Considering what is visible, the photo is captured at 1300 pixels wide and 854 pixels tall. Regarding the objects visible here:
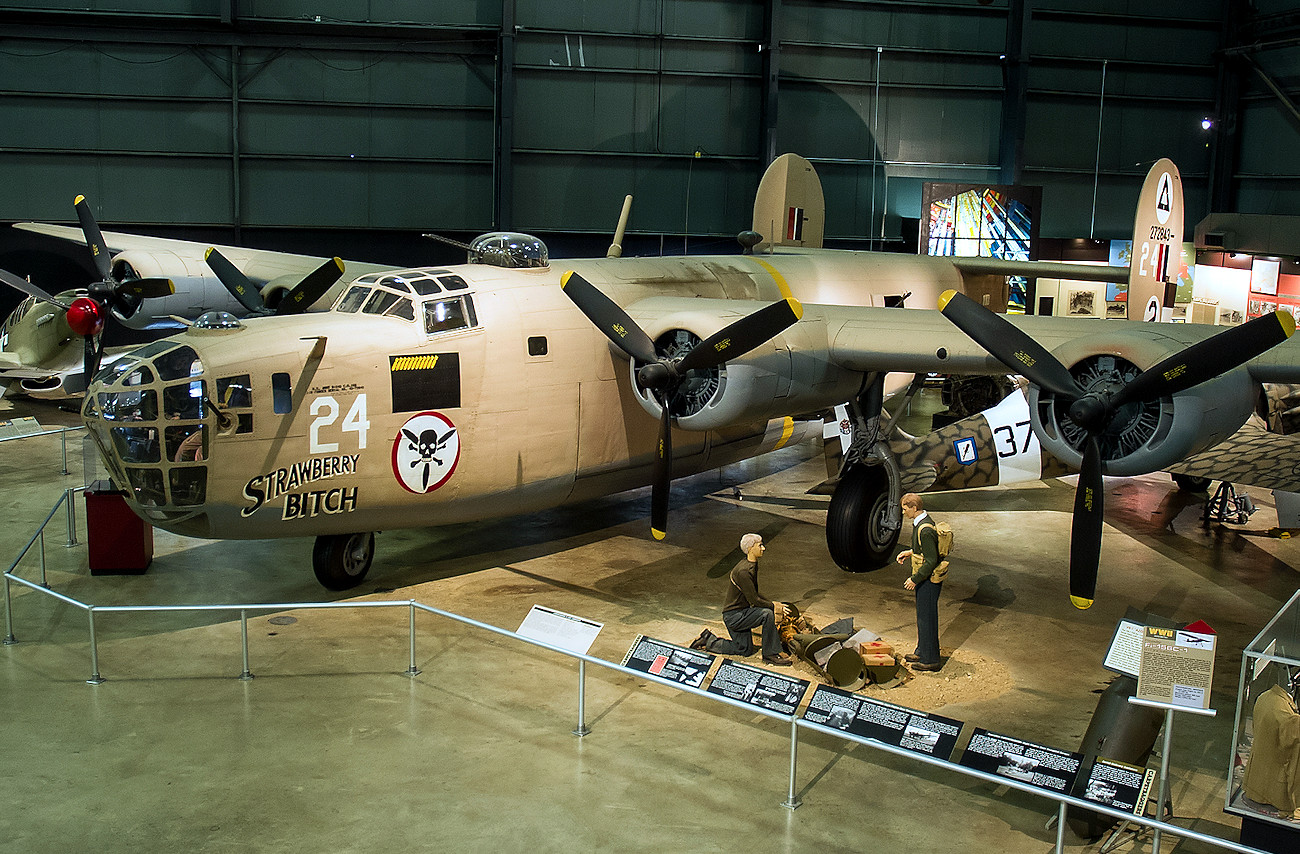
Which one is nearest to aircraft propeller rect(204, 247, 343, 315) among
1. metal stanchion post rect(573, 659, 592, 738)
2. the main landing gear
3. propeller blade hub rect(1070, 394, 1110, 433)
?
the main landing gear

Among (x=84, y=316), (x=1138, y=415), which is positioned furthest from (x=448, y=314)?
(x=84, y=316)

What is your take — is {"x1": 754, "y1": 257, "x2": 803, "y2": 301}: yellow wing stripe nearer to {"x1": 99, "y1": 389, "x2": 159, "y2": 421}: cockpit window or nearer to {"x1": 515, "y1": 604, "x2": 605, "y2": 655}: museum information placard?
{"x1": 515, "y1": 604, "x2": 605, "y2": 655}: museum information placard

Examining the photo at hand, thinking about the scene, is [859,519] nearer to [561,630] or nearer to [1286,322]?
[561,630]

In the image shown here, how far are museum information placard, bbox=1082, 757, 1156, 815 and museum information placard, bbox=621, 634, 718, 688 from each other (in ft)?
10.2

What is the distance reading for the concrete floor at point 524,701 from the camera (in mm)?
8344

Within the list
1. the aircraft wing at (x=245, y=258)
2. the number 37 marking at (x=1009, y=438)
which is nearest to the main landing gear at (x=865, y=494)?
the number 37 marking at (x=1009, y=438)

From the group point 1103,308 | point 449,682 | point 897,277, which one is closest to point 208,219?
point 897,277

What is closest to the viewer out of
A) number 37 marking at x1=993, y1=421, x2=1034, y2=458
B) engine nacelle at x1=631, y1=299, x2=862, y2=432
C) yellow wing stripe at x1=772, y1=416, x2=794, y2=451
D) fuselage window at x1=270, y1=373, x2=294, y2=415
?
fuselage window at x1=270, y1=373, x2=294, y2=415

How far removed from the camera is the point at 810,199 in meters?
21.8

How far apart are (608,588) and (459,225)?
1841 cm

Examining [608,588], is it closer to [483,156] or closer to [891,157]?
[483,156]

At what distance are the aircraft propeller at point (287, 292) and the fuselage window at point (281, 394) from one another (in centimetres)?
332

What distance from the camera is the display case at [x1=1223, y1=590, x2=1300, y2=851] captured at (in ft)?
24.0

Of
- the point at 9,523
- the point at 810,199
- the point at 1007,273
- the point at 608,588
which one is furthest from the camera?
Result: the point at 810,199
